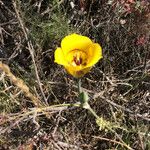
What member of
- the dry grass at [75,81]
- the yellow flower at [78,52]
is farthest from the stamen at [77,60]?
the dry grass at [75,81]

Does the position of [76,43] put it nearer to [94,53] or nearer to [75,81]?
[94,53]

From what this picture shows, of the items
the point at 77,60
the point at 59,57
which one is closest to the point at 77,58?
the point at 77,60

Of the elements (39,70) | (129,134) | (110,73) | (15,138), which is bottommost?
(129,134)

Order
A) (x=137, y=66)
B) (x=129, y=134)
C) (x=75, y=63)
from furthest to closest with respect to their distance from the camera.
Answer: (x=137, y=66)
(x=129, y=134)
(x=75, y=63)

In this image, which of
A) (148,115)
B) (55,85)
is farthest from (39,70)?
(148,115)

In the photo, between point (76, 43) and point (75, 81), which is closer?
point (76, 43)

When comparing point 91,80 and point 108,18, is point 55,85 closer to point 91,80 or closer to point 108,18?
point 91,80
